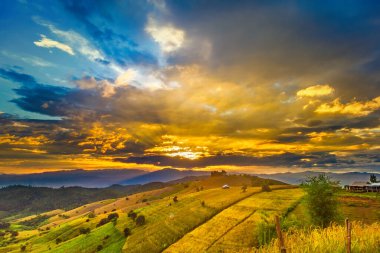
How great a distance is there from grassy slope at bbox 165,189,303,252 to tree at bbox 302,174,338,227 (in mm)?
16951

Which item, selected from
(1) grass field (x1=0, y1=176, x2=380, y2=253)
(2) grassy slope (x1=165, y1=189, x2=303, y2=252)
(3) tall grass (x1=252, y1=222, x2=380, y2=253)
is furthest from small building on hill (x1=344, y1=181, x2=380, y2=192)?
(3) tall grass (x1=252, y1=222, x2=380, y2=253)

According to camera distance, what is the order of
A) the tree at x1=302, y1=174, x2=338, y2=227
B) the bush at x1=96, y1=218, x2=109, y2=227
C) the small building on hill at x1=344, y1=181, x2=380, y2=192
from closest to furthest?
the tree at x1=302, y1=174, x2=338, y2=227, the small building on hill at x1=344, y1=181, x2=380, y2=192, the bush at x1=96, y1=218, x2=109, y2=227

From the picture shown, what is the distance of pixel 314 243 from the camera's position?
12.4 meters

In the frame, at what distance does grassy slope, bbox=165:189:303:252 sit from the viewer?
2987 inches

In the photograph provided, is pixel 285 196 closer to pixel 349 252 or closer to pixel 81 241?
pixel 81 241

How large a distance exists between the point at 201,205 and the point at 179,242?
1548 inches

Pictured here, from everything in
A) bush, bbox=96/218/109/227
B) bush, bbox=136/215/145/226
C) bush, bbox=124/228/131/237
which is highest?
bush, bbox=136/215/145/226

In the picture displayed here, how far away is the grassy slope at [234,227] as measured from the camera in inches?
2987

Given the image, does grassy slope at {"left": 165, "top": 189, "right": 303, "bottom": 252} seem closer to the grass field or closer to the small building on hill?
the grass field

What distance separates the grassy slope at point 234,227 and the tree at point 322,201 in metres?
17.0

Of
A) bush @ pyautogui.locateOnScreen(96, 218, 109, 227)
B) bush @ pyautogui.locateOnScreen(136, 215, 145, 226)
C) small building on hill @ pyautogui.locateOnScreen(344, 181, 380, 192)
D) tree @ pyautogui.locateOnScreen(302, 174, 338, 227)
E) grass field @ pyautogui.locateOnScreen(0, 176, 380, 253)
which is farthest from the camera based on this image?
bush @ pyautogui.locateOnScreen(96, 218, 109, 227)

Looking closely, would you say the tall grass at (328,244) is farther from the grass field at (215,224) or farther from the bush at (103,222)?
the bush at (103,222)

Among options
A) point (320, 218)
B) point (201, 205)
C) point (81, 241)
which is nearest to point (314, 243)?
point (320, 218)

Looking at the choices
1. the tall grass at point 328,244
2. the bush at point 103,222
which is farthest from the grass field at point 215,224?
the tall grass at point 328,244
